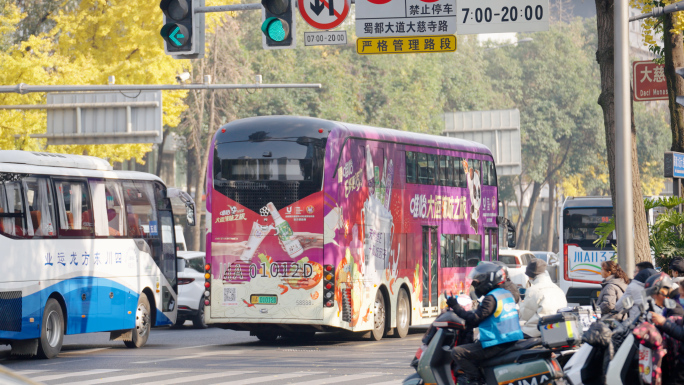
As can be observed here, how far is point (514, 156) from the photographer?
4056 centimetres

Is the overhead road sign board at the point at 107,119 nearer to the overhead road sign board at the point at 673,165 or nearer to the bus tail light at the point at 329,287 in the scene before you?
the bus tail light at the point at 329,287

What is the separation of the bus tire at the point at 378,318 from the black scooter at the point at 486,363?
956cm

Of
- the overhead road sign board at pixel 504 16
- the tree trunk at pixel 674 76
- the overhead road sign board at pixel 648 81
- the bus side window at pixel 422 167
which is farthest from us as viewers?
the overhead road sign board at pixel 648 81

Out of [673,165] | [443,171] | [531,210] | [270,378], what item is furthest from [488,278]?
[531,210]

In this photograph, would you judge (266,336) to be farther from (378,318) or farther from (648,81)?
(648,81)

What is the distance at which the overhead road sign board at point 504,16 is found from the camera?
1415 centimetres

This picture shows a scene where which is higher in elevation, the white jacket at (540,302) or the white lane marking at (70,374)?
the white jacket at (540,302)

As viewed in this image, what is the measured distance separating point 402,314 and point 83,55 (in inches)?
508

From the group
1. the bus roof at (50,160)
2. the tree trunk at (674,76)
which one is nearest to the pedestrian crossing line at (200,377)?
the bus roof at (50,160)

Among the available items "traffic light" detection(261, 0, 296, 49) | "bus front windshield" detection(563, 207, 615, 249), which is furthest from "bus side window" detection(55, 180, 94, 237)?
"bus front windshield" detection(563, 207, 615, 249)

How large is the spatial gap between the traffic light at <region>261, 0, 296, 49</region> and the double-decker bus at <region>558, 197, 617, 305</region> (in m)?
14.2

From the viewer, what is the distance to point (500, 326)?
8.59 m

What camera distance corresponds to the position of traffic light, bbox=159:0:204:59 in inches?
512

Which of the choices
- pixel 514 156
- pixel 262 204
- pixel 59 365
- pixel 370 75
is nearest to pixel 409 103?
pixel 370 75
